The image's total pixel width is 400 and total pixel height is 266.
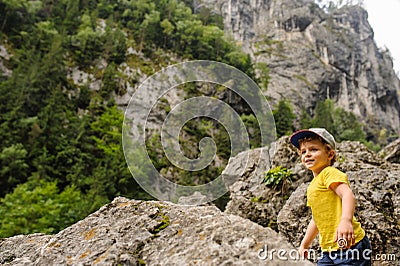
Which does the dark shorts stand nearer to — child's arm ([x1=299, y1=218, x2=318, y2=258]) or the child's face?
child's arm ([x1=299, y1=218, x2=318, y2=258])

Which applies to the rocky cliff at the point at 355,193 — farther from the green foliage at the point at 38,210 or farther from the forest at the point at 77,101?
the forest at the point at 77,101

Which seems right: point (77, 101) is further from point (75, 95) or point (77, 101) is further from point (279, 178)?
point (279, 178)

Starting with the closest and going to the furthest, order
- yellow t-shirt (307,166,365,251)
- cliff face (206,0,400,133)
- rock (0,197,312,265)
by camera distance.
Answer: rock (0,197,312,265) → yellow t-shirt (307,166,365,251) → cliff face (206,0,400,133)

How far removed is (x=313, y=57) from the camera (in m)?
60.5

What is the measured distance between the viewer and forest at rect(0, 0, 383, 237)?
17359mm

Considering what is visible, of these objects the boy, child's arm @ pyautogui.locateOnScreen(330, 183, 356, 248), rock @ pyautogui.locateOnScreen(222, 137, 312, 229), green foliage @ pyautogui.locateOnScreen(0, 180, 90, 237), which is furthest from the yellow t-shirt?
green foliage @ pyautogui.locateOnScreen(0, 180, 90, 237)

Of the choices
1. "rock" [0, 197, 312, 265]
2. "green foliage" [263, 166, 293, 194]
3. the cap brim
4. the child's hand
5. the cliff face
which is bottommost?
"rock" [0, 197, 312, 265]

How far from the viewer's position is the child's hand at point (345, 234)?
2.03m

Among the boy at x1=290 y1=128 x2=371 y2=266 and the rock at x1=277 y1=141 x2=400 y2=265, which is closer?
the boy at x1=290 y1=128 x2=371 y2=266

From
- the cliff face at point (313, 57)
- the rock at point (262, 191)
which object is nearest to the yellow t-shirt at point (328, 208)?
the rock at point (262, 191)

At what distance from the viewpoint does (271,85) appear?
51594mm

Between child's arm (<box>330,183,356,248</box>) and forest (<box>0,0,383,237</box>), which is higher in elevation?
forest (<box>0,0,383,237</box>)

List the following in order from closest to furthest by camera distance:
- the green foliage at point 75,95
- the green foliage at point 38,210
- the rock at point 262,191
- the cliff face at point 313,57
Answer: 1. the rock at point 262,191
2. the green foliage at point 38,210
3. the green foliage at point 75,95
4. the cliff face at point 313,57

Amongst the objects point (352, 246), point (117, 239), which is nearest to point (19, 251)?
point (117, 239)
